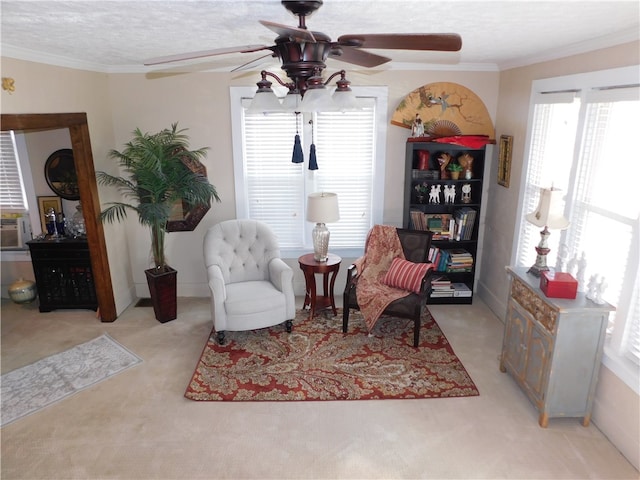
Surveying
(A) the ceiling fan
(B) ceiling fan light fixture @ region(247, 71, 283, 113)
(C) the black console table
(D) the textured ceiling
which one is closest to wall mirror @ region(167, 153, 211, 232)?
(C) the black console table

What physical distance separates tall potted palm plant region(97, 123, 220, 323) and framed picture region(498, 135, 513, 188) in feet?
10.1

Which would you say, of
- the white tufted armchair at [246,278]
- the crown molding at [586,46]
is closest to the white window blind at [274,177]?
the white tufted armchair at [246,278]

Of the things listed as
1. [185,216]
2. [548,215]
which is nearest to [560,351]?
[548,215]

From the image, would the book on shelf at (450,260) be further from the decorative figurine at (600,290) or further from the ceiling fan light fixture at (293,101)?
the ceiling fan light fixture at (293,101)

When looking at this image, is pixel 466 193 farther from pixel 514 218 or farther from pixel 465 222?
pixel 514 218

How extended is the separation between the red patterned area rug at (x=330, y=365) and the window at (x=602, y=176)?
1.28 m

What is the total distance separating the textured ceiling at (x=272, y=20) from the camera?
2.17 m

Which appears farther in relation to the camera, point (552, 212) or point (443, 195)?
point (443, 195)

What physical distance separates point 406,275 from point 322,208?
3.57ft

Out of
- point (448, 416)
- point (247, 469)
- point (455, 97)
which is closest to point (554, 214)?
point (448, 416)

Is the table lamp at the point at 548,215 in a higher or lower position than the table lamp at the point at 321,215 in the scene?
higher

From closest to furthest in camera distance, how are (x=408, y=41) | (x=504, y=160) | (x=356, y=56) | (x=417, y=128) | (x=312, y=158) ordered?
(x=408, y=41)
(x=356, y=56)
(x=312, y=158)
(x=504, y=160)
(x=417, y=128)

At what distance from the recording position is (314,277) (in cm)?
476

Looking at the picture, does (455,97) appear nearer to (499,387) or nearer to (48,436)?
(499,387)
